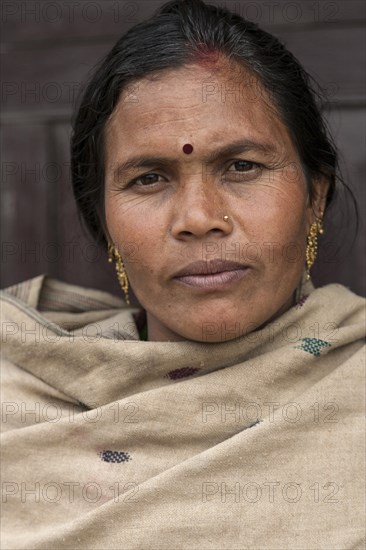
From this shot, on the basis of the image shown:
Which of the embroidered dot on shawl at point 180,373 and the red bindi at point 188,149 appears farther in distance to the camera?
the embroidered dot on shawl at point 180,373

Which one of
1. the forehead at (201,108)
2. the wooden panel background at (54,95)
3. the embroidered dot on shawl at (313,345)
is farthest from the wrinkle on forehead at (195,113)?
the wooden panel background at (54,95)

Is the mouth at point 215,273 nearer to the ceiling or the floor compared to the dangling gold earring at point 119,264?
nearer to the ceiling

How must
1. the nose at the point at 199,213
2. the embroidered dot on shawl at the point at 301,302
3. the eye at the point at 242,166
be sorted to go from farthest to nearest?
the embroidered dot on shawl at the point at 301,302 → the eye at the point at 242,166 → the nose at the point at 199,213

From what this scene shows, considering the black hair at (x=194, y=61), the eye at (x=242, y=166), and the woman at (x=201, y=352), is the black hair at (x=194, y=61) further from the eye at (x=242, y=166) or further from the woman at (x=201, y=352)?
the eye at (x=242, y=166)

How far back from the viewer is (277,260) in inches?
63.9

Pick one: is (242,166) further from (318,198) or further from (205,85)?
(318,198)

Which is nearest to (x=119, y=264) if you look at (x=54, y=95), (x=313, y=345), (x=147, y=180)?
(x=147, y=180)

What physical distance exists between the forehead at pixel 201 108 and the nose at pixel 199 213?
0.10m

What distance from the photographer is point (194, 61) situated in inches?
65.4

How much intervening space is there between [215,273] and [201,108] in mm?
320

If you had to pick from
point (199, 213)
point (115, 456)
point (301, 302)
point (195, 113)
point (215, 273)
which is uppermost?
point (195, 113)

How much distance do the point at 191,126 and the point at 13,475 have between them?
2.58 ft

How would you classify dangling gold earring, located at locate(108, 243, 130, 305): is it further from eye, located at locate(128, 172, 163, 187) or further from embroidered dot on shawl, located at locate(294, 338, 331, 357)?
embroidered dot on shawl, located at locate(294, 338, 331, 357)

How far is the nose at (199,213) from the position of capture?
1.54 meters
